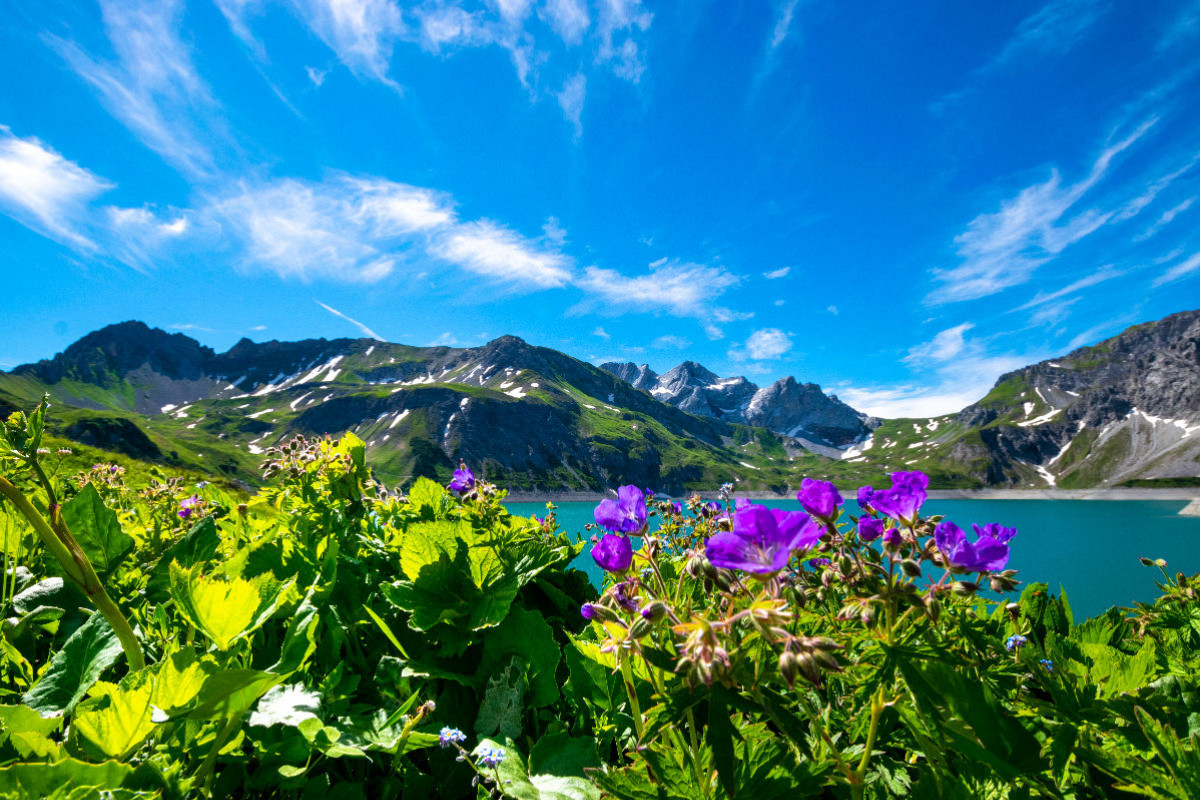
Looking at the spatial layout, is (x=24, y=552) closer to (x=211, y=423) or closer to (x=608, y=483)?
(x=608, y=483)

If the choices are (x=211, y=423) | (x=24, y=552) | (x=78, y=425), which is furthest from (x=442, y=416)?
(x=24, y=552)

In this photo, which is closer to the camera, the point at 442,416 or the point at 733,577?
the point at 733,577

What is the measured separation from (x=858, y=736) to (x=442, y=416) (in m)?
201

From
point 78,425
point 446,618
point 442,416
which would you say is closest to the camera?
point 446,618

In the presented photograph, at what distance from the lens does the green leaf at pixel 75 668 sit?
51.8 inches

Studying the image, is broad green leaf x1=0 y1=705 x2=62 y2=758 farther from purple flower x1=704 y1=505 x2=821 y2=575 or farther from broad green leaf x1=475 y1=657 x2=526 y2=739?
purple flower x1=704 y1=505 x2=821 y2=575

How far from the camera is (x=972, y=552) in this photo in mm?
1464

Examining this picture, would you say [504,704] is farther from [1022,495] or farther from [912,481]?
[1022,495]

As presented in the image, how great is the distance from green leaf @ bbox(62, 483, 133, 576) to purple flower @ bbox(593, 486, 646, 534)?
1.84m

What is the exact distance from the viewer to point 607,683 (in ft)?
5.73

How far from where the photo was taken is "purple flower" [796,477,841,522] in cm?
161

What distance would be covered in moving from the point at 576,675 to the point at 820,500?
101 cm

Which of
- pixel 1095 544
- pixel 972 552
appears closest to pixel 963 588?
pixel 972 552

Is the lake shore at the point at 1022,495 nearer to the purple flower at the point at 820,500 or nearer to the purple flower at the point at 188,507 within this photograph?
the purple flower at the point at 188,507
